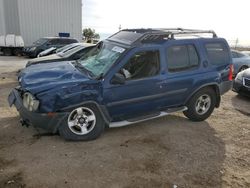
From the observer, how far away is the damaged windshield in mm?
5141

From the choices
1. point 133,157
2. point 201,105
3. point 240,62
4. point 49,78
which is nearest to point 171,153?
point 133,157

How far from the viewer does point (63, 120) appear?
4.71 m

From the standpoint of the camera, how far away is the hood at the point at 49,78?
15.3 ft

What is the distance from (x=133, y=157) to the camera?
4496 millimetres

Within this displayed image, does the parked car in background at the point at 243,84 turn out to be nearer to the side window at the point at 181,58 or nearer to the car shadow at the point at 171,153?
the car shadow at the point at 171,153

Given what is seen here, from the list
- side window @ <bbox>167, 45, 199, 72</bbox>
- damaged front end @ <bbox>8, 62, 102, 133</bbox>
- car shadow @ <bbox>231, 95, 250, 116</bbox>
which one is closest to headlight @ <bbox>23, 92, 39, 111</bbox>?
damaged front end @ <bbox>8, 62, 102, 133</bbox>

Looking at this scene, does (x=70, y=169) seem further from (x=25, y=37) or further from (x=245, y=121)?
(x=25, y=37)

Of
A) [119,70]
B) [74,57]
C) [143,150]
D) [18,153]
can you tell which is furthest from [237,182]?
[74,57]

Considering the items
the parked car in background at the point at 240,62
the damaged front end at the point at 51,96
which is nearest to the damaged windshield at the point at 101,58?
the damaged front end at the point at 51,96

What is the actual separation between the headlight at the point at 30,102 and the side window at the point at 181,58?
255 cm

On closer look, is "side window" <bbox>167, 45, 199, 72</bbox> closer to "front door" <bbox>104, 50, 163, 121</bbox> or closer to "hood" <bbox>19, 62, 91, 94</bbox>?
"front door" <bbox>104, 50, 163, 121</bbox>

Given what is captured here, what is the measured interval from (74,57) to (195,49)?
4.80 meters

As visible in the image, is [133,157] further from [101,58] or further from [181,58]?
[181,58]

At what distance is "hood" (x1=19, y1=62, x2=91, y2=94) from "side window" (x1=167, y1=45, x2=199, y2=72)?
172 cm
